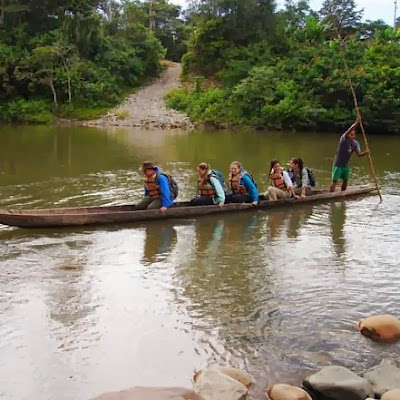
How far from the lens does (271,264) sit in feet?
25.7

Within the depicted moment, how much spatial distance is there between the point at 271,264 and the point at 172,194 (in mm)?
2913

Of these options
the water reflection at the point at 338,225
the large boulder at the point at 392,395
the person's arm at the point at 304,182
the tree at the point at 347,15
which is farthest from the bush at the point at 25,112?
the large boulder at the point at 392,395

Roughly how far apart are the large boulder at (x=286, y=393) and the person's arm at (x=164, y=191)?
18.4ft

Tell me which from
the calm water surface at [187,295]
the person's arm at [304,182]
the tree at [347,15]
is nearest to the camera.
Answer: the calm water surface at [187,295]

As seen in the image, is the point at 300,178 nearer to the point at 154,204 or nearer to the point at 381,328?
the point at 154,204

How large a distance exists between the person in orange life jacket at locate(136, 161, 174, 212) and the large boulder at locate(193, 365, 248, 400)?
5.36 metres

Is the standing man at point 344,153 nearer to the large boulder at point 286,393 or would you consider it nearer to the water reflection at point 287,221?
the water reflection at point 287,221

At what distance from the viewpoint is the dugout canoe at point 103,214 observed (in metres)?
8.71

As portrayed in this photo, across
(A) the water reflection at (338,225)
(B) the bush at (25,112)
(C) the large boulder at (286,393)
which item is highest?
(B) the bush at (25,112)

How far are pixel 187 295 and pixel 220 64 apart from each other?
35980mm

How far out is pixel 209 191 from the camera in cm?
1052

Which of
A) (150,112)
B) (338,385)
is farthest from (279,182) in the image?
(150,112)

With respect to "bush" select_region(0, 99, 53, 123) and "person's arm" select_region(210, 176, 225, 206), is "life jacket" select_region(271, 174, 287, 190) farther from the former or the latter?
"bush" select_region(0, 99, 53, 123)

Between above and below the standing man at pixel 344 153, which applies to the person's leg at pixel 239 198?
below
